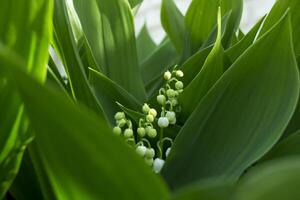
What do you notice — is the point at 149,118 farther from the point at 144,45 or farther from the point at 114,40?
the point at 144,45

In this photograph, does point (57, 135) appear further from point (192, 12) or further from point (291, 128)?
point (192, 12)

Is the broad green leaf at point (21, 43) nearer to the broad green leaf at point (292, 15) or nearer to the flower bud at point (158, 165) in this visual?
the flower bud at point (158, 165)

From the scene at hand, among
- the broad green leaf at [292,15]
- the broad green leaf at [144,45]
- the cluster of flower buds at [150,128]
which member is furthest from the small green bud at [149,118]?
the broad green leaf at [144,45]

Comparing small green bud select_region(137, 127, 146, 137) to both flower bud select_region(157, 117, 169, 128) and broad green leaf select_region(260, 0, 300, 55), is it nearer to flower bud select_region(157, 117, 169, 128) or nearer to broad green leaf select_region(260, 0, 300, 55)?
flower bud select_region(157, 117, 169, 128)

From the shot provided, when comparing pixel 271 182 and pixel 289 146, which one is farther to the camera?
pixel 289 146

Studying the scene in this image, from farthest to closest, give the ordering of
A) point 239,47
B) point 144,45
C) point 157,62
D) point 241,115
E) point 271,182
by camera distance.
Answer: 1. point 144,45
2. point 157,62
3. point 239,47
4. point 241,115
5. point 271,182

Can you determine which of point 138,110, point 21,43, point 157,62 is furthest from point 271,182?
point 157,62
